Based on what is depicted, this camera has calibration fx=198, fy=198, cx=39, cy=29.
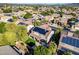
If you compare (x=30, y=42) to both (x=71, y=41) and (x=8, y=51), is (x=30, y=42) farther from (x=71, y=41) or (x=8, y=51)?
(x=71, y=41)

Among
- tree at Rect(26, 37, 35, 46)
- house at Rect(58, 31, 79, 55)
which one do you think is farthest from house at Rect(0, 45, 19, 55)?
house at Rect(58, 31, 79, 55)

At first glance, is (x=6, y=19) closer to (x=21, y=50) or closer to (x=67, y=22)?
(x=21, y=50)

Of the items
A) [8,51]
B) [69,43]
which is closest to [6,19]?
[8,51]

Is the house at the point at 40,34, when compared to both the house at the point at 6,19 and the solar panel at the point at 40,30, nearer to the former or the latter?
the solar panel at the point at 40,30

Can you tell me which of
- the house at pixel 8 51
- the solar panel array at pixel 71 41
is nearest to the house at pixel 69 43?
the solar panel array at pixel 71 41

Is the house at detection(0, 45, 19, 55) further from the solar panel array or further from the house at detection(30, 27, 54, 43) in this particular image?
the solar panel array
